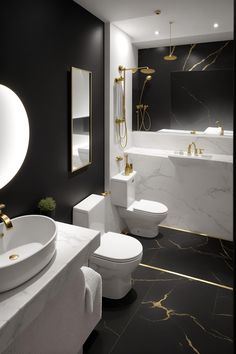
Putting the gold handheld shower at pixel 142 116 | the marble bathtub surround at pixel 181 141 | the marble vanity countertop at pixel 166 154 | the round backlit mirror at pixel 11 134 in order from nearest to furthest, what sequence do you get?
the round backlit mirror at pixel 11 134 → the marble vanity countertop at pixel 166 154 → the marble bathtub surround at pixel 181 141 → the gold handheld shower at pixel 142 116

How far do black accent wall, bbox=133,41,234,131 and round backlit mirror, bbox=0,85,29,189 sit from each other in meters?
2.45

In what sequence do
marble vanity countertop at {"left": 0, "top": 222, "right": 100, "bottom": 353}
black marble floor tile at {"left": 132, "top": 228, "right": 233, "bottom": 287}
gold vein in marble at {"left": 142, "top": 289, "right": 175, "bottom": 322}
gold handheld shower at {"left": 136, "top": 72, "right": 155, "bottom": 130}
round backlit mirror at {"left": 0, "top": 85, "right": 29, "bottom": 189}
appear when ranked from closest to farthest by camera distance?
marble vanity countertop at {"left": 0, "top": 222, "right": 100, "bottom": 353}
round backlit mirror at {"left": 0, "top": 85, "right": 29, "bottom": 189}
gold vein in marble at {"left": 142, "top": 289, "right": 175, "bottom": 322}
black marble floor tile at {"left": 132, "top": 228, "right": 233, "bottom": 287}
gold handheld shower at {"left": 136, "top": 72, "right": 155, "bottom": 130}

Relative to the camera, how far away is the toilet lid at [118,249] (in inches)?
93.2

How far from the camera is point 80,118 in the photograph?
8.79 feet

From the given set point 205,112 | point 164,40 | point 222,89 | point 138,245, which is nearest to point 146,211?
point 138,245

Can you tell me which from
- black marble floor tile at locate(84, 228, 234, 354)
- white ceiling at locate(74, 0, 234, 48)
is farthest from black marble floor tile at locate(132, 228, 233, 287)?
white ceiling at locate(74, 0, 234, 48)

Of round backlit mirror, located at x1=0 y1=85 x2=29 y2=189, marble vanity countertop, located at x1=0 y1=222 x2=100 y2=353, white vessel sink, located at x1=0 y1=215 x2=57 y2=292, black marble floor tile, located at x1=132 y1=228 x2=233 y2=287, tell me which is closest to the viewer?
marble vanity countertop, located at x1=0 y1=222 x2=100 y2=353

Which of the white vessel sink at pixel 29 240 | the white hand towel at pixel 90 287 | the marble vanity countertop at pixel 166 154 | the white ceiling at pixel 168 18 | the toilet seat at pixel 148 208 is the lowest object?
the white hand towel at pixel 90 287

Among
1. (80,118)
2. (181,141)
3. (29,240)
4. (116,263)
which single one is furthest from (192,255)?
(29,240)

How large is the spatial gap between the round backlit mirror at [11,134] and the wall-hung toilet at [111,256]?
0.89 meters

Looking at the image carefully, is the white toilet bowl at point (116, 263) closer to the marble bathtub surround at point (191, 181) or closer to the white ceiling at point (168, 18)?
the marble bathtub surround at point (191, 181)

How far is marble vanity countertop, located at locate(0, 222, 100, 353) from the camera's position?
116 cm

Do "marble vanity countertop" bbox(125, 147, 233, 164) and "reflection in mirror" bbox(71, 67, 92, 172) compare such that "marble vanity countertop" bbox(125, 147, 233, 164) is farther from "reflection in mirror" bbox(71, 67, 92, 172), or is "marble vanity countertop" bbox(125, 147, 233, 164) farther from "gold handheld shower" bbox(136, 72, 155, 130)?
"reflection in mirror" bbox(71, 67, 92, 172)

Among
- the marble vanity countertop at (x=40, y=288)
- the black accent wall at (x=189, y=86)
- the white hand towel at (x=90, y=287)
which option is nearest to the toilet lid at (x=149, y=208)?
the black accent wall at (x=189, y=86)
